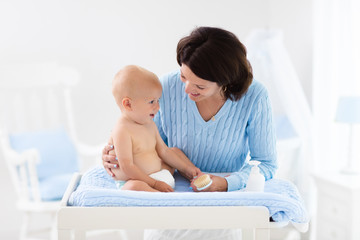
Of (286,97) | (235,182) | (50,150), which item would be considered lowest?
(50,150)

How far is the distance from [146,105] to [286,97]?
199 cm

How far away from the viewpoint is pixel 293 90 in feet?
11.1

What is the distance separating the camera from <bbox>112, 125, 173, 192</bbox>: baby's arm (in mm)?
1549

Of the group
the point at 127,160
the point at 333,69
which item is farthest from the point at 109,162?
the point at 333,69

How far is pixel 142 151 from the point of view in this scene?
1634 millimetres

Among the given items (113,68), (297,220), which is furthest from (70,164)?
(297,220)

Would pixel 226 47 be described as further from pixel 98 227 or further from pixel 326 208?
pixel 326 208

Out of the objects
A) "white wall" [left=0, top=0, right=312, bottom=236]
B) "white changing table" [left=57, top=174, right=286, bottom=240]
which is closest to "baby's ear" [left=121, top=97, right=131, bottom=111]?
"white changing table" [left=57, top=174, right=286, bottom=240]

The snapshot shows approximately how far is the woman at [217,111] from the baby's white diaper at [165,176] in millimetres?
140

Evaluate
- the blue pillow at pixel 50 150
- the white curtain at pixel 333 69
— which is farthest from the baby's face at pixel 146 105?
the white curtain at pixel 333 69

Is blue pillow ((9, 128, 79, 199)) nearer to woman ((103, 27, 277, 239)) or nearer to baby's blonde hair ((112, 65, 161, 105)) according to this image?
woman ((103, 27, 277, 239))

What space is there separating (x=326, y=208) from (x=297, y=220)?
1.65 metres

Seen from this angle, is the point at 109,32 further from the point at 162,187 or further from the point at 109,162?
the point at 162,187

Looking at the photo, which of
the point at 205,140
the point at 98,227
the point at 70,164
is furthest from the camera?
the point at 70,164
